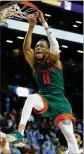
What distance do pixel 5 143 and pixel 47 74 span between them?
1.77 m

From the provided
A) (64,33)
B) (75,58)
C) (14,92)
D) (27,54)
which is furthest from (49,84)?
(75,58)

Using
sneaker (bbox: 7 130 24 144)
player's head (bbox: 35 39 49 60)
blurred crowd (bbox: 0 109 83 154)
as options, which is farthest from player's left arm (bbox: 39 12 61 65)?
blurred crowd (bbox: 0 109 83 154)

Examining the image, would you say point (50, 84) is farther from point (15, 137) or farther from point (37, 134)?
point (37, 134)

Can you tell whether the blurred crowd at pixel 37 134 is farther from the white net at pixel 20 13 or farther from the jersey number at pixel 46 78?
the white net at pixel 20 13

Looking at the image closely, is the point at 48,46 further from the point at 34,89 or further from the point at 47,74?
the point at 34,89

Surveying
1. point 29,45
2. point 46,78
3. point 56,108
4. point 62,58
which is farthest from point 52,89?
point 62,58

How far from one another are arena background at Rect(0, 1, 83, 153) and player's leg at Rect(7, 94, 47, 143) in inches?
472

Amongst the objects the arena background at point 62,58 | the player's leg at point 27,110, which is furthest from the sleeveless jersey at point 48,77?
the arena background at point 62,58

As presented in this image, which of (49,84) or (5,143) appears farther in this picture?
(49,84)

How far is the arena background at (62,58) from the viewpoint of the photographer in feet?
69.9

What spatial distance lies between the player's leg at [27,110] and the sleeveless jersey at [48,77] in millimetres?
284

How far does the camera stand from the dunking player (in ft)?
23.7

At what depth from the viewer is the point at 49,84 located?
7.37 metres

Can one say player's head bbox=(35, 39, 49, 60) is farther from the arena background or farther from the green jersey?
the arena background
